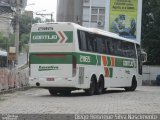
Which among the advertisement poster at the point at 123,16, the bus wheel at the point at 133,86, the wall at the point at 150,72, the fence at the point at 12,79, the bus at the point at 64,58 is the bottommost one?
the wall at the point at 150,72

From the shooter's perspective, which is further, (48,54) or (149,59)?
(149,59)

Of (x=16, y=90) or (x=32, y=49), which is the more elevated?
(x=32, y=49)

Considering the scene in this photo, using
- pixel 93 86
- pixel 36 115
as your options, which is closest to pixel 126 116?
pixel 36 115

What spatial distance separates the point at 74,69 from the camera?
2505 cm

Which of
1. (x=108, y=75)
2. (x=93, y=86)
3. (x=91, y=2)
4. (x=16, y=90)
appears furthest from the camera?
(x=91, y=2)

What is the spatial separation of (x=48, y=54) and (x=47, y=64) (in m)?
0.47

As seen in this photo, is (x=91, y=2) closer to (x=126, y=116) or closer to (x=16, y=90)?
Result: (x=16, y=90)

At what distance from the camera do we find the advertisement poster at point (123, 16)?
165 ft

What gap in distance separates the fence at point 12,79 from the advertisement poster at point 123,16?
17.1 metres

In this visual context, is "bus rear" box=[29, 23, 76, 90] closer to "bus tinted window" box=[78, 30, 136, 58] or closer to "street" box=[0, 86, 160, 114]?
"bus tinted window" box=[78, 30, 136, 58]

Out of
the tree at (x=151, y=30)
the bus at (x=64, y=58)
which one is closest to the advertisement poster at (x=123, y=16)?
the tree at (x=151, y=30)

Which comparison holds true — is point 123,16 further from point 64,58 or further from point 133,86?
point 64,58

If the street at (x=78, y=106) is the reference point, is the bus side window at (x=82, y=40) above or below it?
above

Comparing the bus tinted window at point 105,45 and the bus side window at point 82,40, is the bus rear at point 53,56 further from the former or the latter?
the bus tinted window at point 105,45
